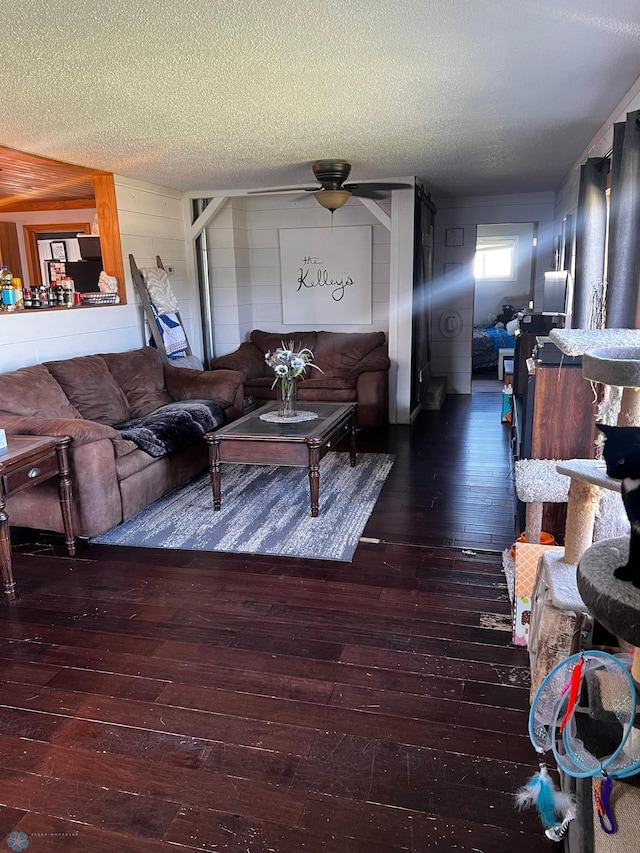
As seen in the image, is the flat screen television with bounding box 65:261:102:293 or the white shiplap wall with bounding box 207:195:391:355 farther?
the white shiplap wall with bounding box 207:195:391:355

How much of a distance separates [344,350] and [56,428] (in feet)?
11.7

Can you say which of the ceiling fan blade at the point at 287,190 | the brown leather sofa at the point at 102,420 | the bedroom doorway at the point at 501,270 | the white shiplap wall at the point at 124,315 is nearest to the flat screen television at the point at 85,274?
the white shiplap wall at the point at 124,315

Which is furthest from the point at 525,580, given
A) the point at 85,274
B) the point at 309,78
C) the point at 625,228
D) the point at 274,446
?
the point at 85,274

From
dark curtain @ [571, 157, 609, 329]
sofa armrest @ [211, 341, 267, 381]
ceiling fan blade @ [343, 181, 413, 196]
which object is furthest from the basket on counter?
dark curtain @ [571, 157, 609, 329]

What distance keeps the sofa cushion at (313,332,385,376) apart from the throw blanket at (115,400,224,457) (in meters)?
1.82

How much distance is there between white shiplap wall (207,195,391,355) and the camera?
6.55 m

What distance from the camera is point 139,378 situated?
4.83 m

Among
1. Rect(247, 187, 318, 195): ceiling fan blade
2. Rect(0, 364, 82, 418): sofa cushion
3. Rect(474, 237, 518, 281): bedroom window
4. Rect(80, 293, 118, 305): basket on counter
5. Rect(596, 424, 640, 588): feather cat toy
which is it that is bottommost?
Rect(0, 364, 82, 418): sofa cushion

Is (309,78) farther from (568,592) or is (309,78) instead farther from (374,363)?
(374,363)

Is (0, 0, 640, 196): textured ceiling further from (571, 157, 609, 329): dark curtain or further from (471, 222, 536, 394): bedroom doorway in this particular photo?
(471, 222, 536, 394): bedroom doorway

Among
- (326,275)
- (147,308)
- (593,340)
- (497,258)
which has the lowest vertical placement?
(593,340)

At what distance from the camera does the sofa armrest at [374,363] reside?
5.87 meters

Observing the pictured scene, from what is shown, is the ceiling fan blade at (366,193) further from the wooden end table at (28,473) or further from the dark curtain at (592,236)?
the wooden end table at (28,473)

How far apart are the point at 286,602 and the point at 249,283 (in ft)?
16.2
